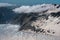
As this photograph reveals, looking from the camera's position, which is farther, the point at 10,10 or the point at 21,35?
the point at 10,10

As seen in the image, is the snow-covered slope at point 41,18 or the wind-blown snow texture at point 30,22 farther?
the snow-covered slope at point 41,18

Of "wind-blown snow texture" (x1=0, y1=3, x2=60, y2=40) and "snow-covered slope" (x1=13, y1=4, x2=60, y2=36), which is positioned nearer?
"wind-blown snow texture" (x1=0, y1=3, x2=60, y2=40)

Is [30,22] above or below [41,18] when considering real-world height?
below

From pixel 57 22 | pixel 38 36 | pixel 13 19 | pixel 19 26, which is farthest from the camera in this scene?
pixel 13 19

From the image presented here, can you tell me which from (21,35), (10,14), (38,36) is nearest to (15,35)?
(21,35)

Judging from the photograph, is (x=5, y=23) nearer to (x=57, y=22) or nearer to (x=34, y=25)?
(x=34, y=25)

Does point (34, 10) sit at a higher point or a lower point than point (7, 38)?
higher

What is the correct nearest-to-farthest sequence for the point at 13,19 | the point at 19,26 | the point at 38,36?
the point at 38,36 → the point at 19,26 → the point at 13,19
